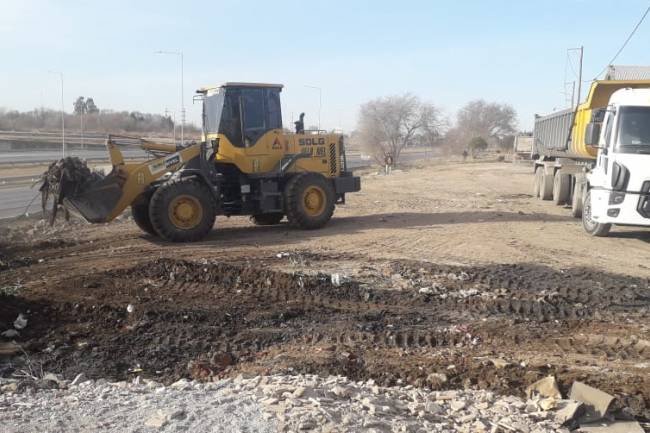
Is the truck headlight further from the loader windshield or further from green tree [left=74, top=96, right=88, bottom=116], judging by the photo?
green tree [left=74, top=96, right=88, bottom=116]

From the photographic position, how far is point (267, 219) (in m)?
14.4

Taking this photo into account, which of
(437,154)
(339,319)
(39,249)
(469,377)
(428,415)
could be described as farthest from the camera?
(437,154)

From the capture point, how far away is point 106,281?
28.0 feet

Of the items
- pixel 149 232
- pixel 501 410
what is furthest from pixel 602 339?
pixel 149 232

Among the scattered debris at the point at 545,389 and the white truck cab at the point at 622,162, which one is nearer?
the scattered debris at the point at 545,389

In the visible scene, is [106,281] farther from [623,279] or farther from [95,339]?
[623,279]

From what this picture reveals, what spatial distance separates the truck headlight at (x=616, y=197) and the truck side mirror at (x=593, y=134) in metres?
1.24

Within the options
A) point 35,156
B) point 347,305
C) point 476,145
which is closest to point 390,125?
point 476,145

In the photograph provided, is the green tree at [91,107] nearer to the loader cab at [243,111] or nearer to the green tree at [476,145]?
the green tree at [476,145]

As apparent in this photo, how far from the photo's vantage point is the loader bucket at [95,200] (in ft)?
36.3

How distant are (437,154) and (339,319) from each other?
64698 mm

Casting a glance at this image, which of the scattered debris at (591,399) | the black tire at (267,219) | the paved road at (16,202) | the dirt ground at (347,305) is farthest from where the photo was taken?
the paved road at (16,202)

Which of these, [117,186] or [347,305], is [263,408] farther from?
[117,186]

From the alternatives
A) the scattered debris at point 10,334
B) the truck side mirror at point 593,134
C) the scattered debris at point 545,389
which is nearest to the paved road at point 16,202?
→ the scattered debris at point 10,334
